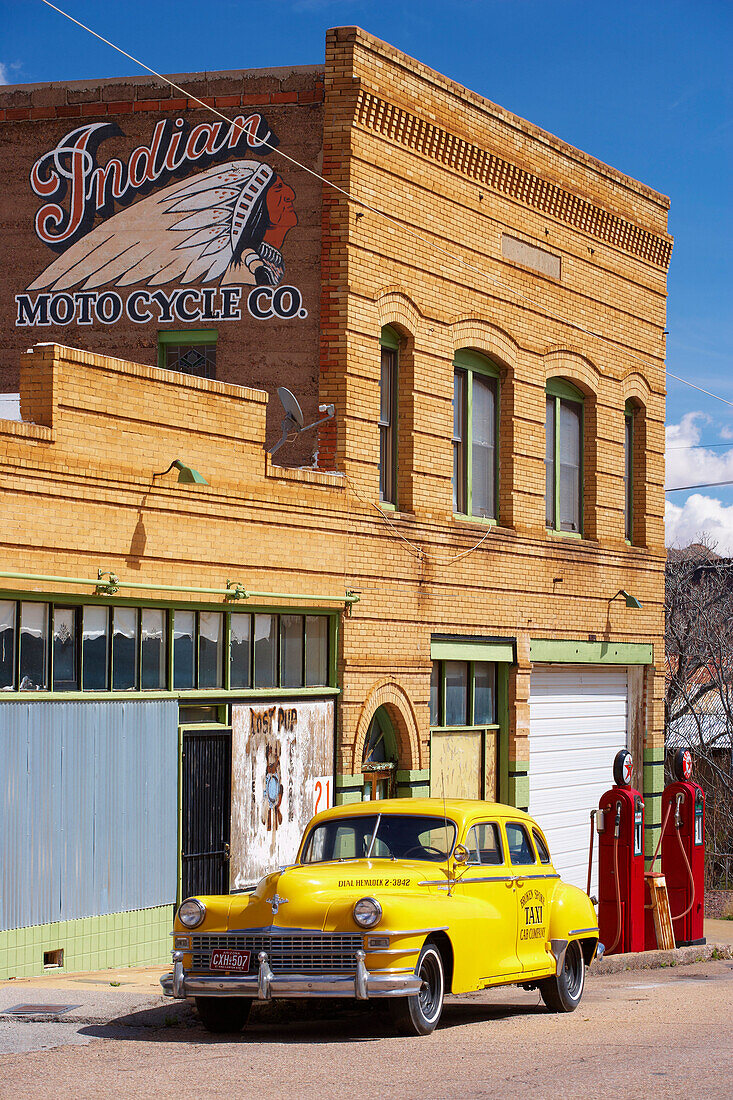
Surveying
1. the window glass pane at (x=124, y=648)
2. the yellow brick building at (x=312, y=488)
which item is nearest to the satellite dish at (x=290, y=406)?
the yellow brick building at (x=312, y=488)

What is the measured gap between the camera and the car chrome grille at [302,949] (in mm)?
9953

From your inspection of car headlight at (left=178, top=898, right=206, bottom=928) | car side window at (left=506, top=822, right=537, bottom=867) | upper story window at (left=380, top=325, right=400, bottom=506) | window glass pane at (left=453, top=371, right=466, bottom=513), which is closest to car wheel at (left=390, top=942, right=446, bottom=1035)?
car headlight at (left=178, top=898, right=206, bottom=928)

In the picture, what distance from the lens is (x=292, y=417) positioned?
16734mm

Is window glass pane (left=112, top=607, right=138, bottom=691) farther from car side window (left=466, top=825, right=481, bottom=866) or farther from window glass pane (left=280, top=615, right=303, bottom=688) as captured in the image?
car side window (left=466, top=825, right=481, bottom=866)

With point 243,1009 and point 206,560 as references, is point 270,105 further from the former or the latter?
point 243,1009

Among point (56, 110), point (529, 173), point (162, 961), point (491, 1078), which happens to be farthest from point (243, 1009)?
point (529, 173)

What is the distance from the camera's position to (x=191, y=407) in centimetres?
1504

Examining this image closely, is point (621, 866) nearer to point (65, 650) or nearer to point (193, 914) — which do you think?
point (65, 650)

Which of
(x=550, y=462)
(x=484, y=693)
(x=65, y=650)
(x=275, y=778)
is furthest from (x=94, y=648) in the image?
(x=550, y=462)

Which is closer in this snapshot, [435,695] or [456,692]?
[435,695]

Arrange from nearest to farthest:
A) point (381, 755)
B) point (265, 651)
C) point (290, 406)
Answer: point (265, 651)
point (290, 406)
point (381, 755)

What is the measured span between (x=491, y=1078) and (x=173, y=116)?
12702 mm

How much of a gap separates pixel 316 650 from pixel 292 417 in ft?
8.60

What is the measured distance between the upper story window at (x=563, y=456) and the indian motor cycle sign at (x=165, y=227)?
6309 millimetres
